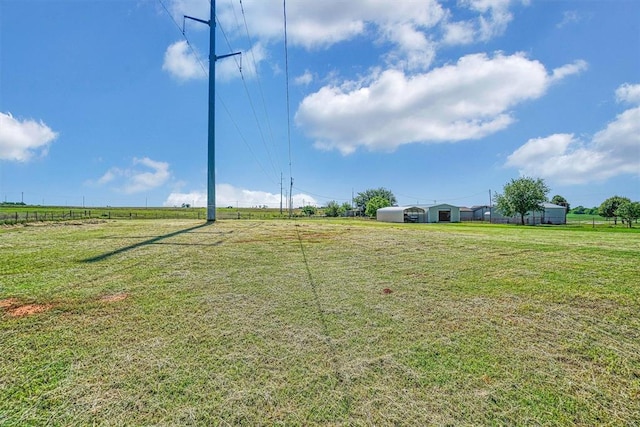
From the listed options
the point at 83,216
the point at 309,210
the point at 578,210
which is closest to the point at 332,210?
the point at 309,210

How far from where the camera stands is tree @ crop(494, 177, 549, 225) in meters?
37.0

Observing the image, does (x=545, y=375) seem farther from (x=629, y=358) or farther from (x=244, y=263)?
(x=244, y=263)

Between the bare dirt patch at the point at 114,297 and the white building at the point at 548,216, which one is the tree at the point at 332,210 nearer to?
the white building at the point at 548,216

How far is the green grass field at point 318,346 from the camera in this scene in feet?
6.50

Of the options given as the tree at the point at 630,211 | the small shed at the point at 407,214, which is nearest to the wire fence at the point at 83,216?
the small shed at the point at 407,214

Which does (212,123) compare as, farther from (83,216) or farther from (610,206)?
(610,206)

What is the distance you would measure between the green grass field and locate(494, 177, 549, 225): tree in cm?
3834

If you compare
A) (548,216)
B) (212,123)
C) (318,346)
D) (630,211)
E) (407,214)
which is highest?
(212,123)

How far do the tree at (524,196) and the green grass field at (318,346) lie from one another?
38343 millimetres

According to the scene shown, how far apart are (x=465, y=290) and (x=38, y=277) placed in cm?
748

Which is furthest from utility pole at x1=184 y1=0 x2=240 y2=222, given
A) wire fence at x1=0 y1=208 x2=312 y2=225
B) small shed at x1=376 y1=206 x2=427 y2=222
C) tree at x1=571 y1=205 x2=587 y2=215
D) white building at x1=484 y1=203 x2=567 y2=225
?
tree at x1=571 y1=205 x2=587 y2=215

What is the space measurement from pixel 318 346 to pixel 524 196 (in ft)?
146

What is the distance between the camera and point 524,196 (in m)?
37.3

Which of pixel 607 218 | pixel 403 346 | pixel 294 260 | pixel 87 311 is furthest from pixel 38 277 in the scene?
pixel 607 218
